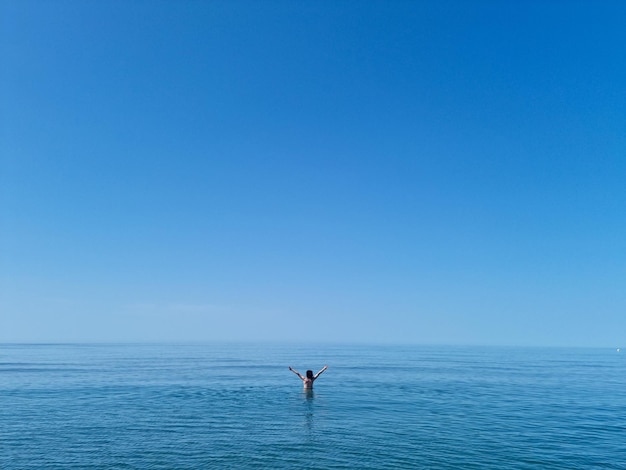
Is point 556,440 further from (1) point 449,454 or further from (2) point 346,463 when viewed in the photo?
(2) point 346,463

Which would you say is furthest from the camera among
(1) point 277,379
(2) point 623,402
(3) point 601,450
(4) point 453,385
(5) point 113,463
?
(1) point 277,379

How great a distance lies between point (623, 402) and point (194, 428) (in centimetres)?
4643

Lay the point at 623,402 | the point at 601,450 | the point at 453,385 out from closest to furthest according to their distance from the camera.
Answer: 1. the point at 601,450
2. the point at 623,402
3. the point at 453,385

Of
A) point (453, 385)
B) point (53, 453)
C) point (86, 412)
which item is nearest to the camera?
point (53, 453)

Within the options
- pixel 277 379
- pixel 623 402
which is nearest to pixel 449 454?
pixel 623 402

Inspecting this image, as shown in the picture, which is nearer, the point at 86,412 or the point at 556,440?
the point at 556,440

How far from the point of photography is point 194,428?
1292 inches

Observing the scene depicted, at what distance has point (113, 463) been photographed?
2470 cm

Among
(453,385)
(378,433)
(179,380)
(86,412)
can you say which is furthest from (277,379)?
(378,433)

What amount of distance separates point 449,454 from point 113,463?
64.7 feet

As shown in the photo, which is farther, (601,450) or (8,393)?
(8,393)

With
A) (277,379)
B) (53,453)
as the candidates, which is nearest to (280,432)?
(53,453)

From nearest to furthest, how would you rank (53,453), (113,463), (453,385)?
1. (113,463)
2. (53,453)
3. (453,385)

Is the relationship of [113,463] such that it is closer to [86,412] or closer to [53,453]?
[53,453]
